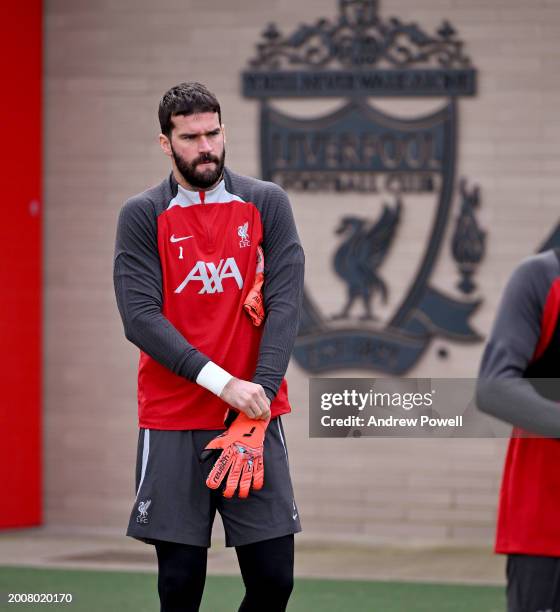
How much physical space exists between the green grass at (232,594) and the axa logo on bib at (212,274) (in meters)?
2.69

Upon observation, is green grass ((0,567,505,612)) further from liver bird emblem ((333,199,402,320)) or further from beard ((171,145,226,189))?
beard ((171,145,226,189))

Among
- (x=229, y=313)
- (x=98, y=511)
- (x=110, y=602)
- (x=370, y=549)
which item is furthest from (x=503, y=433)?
(x=98, y=511)

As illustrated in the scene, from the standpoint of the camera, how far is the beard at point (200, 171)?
3846 mm

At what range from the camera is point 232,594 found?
256 inches

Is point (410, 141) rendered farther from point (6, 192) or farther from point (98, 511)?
point (98, 511)

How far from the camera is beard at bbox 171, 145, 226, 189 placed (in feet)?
12.6

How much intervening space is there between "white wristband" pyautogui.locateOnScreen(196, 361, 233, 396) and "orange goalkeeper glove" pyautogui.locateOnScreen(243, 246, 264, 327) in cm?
20

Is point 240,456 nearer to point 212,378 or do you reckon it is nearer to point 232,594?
point 212,378

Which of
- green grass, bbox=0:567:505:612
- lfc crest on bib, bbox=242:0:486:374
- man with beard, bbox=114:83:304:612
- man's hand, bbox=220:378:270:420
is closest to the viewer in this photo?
man's hand, bbox=220:378:270:420

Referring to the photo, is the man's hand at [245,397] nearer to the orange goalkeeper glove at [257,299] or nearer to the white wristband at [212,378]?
the white wristband at [212,378]

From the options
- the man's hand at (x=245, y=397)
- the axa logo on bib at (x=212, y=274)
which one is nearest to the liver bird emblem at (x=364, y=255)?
the axa logo on bib at (x=212, y=274)

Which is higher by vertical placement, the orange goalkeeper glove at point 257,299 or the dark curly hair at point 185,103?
the dark curly hair at point 185,103

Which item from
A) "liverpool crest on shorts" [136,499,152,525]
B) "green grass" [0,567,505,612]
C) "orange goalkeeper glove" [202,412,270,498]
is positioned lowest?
"green grass" [0,567,505,612]

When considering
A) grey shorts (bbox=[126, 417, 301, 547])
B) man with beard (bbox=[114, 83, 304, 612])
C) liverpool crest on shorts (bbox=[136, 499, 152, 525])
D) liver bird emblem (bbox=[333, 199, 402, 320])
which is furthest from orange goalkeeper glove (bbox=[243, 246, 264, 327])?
liver bird emblem (bbox=[333, 199, 402, 320])
